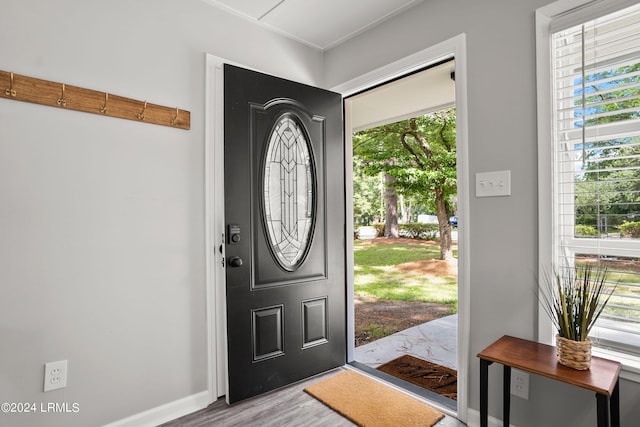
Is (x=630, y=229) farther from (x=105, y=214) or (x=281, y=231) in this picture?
(x=105, y=214)

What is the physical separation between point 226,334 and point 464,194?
166cm

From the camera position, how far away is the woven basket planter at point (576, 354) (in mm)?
1365


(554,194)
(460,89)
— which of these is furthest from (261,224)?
(554,194)

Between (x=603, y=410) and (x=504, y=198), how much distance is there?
3.23 ft

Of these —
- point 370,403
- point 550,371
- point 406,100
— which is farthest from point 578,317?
point 406,100

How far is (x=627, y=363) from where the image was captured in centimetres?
147

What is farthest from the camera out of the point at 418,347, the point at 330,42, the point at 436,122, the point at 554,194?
the point at 436,122

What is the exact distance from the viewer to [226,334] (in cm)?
216

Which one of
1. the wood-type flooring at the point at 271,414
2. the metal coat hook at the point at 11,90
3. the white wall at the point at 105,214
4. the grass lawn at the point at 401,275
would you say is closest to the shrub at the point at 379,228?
the grass lawn at the point at 401,275

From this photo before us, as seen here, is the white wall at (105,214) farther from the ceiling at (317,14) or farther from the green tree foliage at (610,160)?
the green tree foliage at (610,160)

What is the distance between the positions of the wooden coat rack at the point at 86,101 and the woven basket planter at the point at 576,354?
2.22 meters

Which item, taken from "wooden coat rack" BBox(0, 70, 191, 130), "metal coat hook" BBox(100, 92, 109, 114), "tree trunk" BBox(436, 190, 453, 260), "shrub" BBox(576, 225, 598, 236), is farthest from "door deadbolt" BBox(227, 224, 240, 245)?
"tree trunk" BBox(436, 190, 453, 260)

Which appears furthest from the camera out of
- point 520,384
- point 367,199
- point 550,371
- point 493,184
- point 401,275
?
point 367,199

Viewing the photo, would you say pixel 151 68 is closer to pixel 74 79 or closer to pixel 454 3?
pixel 74 79
